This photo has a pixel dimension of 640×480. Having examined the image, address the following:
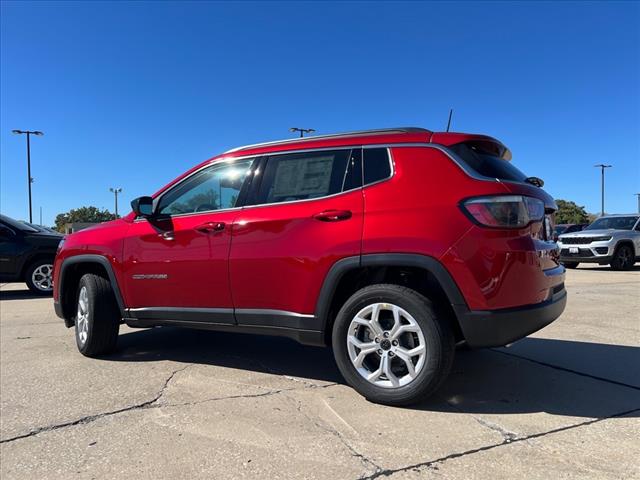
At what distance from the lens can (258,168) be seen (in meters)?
4.16

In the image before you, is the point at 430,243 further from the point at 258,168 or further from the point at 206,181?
the point at 206,181

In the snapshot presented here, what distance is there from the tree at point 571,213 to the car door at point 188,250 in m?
73.5

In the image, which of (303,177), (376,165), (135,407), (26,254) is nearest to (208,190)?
(303,177)

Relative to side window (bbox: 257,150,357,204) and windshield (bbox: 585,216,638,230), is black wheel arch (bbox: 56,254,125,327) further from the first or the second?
windshield (bbox: 585,216,638,230)

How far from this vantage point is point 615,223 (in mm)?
15250

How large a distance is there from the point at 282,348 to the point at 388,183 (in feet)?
7.94

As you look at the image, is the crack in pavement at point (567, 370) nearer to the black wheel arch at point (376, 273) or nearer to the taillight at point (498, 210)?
the black wheel arch at point (376, 273)

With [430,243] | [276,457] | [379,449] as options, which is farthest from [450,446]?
[430,243]

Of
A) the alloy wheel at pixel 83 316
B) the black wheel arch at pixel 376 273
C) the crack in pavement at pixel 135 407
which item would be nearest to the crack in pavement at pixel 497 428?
the black wheel arch at pixel 376 273

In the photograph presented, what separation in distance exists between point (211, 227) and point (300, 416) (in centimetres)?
168

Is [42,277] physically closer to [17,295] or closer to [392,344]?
[17,295]

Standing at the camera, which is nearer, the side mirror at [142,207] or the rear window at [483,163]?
the rear window at [483,163]

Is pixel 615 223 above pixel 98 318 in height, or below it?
above

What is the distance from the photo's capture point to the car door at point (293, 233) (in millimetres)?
3568
